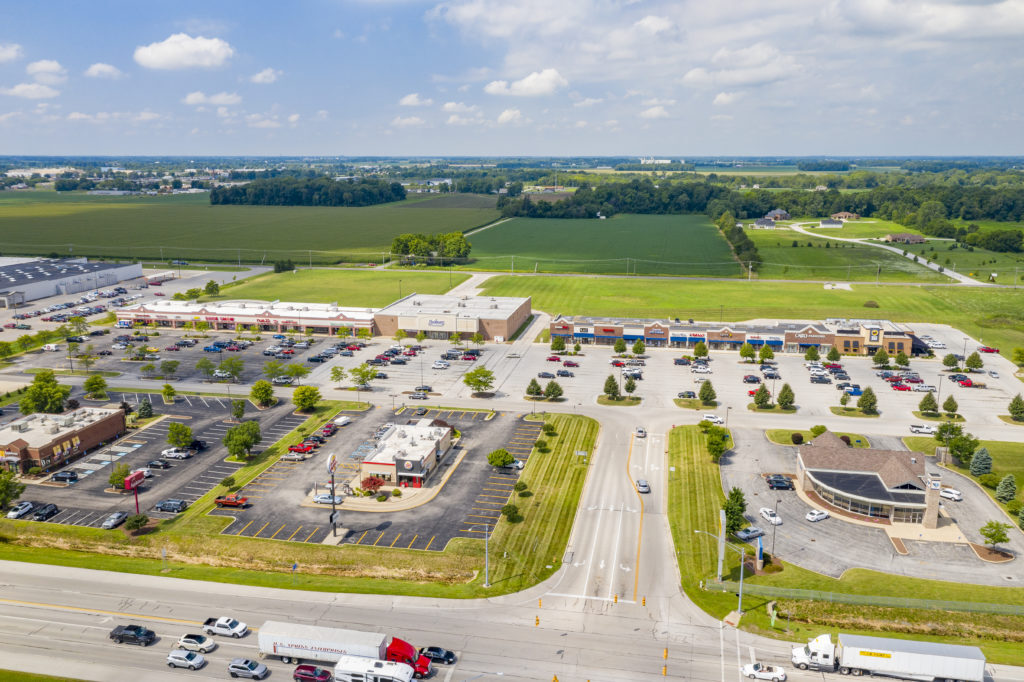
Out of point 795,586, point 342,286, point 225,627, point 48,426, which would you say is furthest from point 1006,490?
point 342,286

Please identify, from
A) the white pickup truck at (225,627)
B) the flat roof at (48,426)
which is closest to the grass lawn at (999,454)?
the white pickup truck at (225,627)

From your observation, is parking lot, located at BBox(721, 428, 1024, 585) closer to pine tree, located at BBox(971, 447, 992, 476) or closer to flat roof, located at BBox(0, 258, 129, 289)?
pine tree, located at BBox(971, 447, 992, 476)

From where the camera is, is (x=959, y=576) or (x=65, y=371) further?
(x=65, y=371)

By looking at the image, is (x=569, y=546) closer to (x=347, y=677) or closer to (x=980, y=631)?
(x=347, y=677)

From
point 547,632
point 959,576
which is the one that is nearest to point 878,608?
point 959,576

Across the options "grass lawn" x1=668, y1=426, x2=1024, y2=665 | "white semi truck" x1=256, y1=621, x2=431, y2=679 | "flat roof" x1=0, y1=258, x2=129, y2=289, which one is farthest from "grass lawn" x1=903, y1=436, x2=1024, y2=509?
"flat roof" x1=0, y1=258, x2=129, y2=289

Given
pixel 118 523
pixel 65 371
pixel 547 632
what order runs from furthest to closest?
pixel 65 371, pixel 118 523, pixel 547 632
